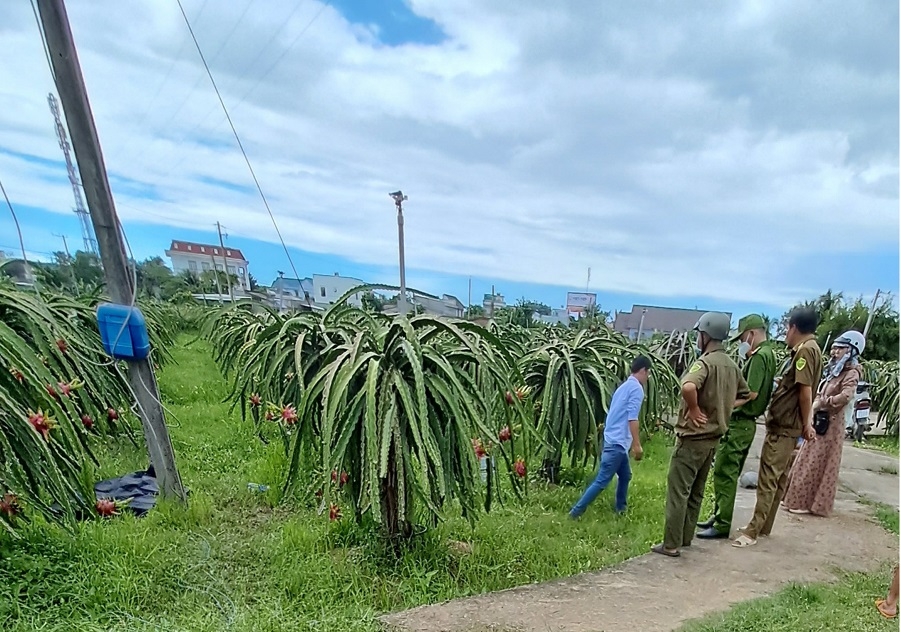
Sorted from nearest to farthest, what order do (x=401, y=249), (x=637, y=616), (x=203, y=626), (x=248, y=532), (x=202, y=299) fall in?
(x=203, y=626)
(x=637, y=616)
(x=248, y=532)
(x=401, y=249)
(x=202, y=299)

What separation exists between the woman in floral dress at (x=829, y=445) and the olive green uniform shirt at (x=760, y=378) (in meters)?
1.19

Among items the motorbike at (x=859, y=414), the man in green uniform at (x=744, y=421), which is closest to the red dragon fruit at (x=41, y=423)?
the man in green uniform at (x=744, y=421)

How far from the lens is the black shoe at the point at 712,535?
3.98 metres

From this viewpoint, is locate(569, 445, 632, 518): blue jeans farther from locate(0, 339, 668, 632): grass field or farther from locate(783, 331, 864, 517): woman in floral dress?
locate(783, 331, 864, 517): woman in floral dress

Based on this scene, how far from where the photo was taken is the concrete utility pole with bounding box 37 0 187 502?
301 centimetres

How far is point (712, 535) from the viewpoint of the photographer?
3984 millimetres

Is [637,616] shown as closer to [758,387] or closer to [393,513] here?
[393,513]

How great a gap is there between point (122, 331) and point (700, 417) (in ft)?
11.9

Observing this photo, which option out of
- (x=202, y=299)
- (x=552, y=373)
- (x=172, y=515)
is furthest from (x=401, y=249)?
(x=172, y=515)

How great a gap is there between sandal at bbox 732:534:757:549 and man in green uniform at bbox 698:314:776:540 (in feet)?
0.33

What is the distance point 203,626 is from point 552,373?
10.2ft

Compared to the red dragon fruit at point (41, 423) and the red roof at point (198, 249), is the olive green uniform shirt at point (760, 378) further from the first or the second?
the red roof at point (198, 249)

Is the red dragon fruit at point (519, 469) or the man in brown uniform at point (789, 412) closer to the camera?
the red dragon fruit at point (519, 469)

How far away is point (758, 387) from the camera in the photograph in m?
3.75
